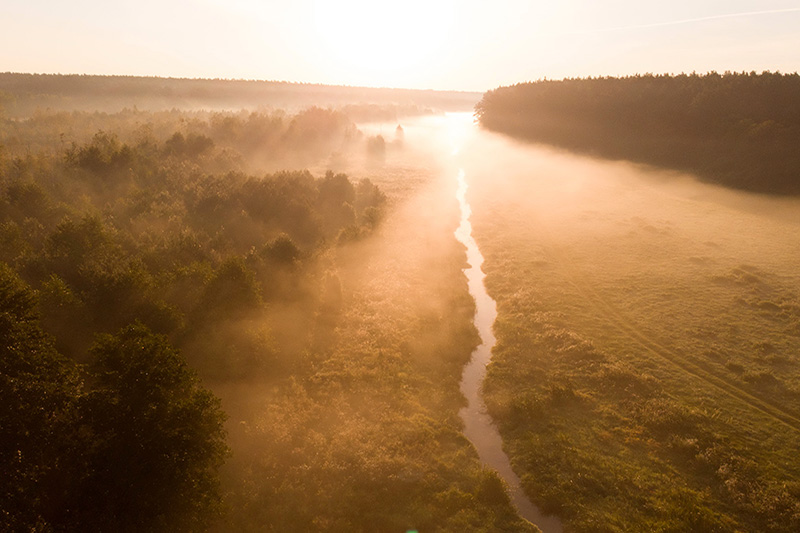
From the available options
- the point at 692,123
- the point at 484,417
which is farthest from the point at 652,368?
the point at 692,123

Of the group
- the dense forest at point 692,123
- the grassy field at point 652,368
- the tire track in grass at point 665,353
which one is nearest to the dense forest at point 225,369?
the grassy field at point 652,368

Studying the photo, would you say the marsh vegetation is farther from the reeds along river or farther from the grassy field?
the reeds along river

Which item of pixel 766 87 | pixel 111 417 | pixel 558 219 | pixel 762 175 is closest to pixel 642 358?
pixel 111 417

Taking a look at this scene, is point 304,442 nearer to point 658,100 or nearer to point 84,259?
point 84,259

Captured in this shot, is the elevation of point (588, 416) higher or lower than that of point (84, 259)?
lower

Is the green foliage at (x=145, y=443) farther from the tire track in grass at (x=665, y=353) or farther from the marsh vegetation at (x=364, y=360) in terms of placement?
the tire track in grass at (x=665, y=353)

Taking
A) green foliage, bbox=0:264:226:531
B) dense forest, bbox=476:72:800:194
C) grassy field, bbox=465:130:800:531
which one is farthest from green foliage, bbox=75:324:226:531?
dense forest, bbox=476:72:800:194
